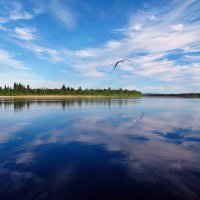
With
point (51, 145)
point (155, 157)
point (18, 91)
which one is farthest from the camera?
point (18, 91)

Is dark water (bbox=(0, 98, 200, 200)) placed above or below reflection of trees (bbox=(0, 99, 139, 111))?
above

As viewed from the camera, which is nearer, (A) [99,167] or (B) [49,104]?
(A) [99,167]

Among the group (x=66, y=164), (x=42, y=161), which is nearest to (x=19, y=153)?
(x=42, y=161)

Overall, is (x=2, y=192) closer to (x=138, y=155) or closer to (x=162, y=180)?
(x=162, y=180)

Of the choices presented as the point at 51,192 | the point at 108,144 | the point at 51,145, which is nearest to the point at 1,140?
the point at 51,145

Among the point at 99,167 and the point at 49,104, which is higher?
the point at 99,167

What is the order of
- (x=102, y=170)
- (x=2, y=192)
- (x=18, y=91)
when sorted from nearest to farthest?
(x=2, y=192) < (x=102, y=170) < (x=18, y=91)

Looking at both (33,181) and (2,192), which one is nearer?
(2,192)

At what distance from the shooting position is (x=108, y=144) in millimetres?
21719

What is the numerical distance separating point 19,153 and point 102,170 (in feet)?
23.9

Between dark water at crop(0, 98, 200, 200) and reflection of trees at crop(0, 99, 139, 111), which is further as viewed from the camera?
reflection of trees at crop(0, 99, 139, 111)

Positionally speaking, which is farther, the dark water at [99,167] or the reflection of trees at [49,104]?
the reflection of trees at [49,104]

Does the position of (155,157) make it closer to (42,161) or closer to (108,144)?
(108,144)

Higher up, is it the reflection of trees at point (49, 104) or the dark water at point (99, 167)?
the dark water at point (99, 167)
